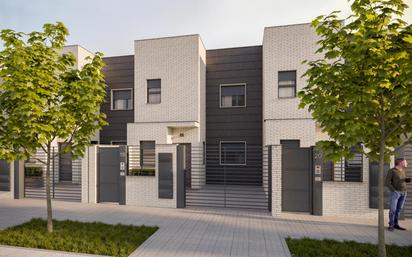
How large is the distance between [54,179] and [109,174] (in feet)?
12.5

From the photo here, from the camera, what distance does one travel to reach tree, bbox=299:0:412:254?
425 centimetres

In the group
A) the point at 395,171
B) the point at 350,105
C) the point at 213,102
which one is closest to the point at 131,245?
the point at 350,105

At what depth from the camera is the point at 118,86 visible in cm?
1672

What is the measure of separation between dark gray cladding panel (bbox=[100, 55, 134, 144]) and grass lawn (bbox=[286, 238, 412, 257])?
45.0ft

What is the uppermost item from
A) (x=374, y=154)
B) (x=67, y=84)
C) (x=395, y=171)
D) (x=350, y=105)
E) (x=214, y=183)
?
(x=67, y=84)

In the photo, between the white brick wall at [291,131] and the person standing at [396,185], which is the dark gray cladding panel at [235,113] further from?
the person standing at [396,185]

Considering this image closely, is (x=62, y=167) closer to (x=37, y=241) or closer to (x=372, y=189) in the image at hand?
(x=37, y=241)

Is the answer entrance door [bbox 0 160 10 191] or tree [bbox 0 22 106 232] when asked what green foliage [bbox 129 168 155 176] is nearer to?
tree [bbox 0 22 106 232]

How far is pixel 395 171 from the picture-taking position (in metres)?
7.18

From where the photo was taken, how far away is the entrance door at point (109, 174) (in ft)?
33.5

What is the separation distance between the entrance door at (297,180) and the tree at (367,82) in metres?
3.78

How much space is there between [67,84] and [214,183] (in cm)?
1069

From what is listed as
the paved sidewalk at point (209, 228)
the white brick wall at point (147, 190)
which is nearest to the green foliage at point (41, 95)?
the paved sidewalk at point (209, 228)

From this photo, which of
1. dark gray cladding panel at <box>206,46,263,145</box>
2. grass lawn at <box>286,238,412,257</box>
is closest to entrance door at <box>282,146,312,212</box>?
grass lawn at <box>286,238,412,257</box>
